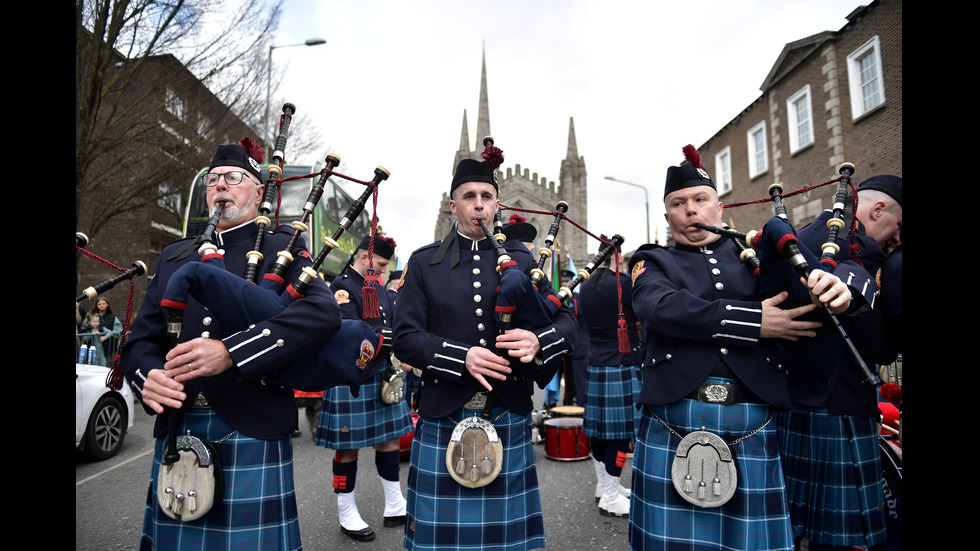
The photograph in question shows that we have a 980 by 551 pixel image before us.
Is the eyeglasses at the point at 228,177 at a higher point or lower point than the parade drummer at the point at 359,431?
higher

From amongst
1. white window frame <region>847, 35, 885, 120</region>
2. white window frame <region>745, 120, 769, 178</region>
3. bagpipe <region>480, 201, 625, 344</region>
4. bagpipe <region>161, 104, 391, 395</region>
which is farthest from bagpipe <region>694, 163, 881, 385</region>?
white window frame <region>745, 120, 769, 178</region>

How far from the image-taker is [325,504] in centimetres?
407

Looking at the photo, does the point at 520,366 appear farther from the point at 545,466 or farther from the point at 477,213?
the point at 545,466

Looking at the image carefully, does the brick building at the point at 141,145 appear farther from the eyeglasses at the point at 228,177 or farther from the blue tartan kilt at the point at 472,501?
the blue tartan kilt at the point at 472,501

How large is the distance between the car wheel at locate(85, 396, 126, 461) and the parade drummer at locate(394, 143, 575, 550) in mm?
4578

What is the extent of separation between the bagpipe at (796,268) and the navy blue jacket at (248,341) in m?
1.44

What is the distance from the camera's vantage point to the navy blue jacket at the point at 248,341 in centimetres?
161

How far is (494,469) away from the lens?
2.07 metres

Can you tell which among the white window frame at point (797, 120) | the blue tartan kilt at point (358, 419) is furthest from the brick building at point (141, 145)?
the white window frame at point (797, 120)

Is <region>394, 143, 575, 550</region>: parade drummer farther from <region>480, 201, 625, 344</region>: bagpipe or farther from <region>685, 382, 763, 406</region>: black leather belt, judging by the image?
<region>685, 382, 763, 406</region>: black leather belt

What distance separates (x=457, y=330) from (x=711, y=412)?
1032 millimetres

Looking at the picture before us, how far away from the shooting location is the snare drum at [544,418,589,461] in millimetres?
5152
